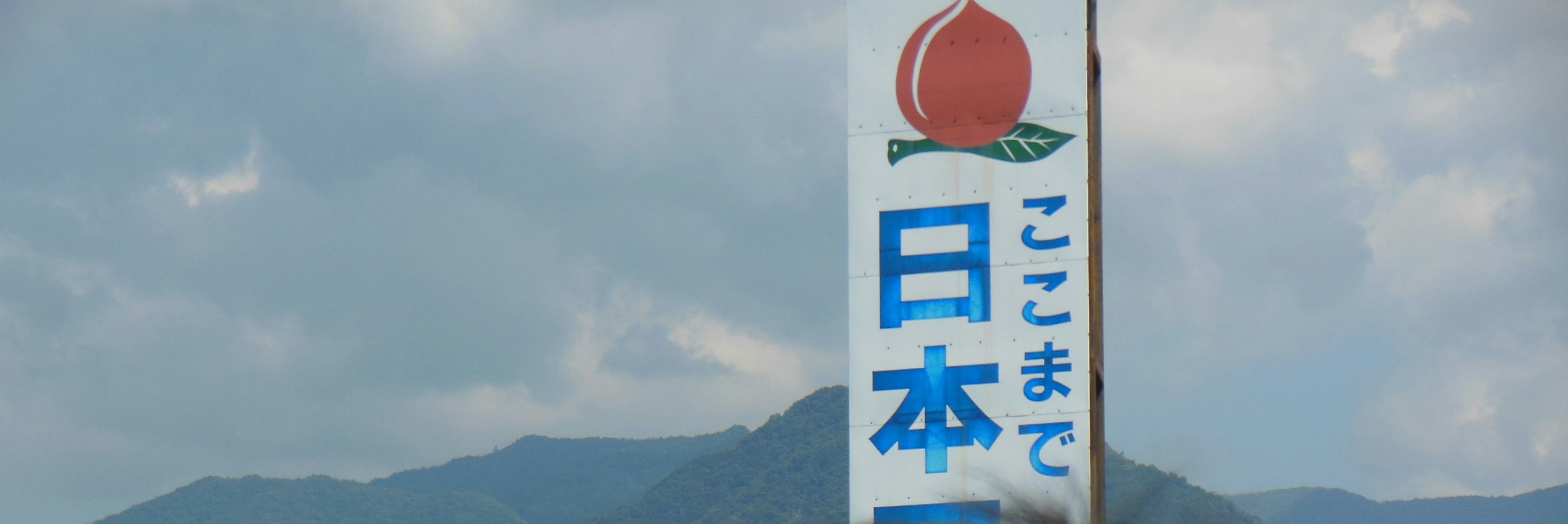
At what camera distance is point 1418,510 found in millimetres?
134375

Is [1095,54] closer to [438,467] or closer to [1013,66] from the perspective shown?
[1013,66]

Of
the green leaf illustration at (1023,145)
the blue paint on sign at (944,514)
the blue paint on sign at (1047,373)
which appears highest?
the green leaf illustration at (1023,145)

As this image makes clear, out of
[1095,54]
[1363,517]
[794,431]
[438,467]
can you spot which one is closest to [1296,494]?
[1363,517]

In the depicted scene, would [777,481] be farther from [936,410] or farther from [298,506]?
[936,410]

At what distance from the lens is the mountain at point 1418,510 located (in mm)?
132375

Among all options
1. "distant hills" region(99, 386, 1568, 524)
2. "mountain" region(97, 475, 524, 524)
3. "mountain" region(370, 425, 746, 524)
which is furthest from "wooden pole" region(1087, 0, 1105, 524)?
"mountain" region(370, 425, 746, 524)

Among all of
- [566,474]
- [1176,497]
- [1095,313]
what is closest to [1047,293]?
[1095,313]

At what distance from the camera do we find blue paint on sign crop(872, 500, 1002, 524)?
1981cm

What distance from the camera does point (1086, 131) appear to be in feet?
67.8

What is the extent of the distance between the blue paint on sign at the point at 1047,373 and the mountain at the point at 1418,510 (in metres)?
115

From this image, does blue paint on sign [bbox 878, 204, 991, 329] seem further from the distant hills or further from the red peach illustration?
the distant hills

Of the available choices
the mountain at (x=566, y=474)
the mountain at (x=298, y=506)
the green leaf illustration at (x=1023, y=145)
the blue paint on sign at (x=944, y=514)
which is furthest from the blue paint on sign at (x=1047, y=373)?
the mountain at (x=566, y=474)

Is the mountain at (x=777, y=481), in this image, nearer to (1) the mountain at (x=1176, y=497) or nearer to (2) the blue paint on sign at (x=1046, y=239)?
(1) the mountain at (x=1176, y=497)

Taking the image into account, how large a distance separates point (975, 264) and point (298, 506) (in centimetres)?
13374
